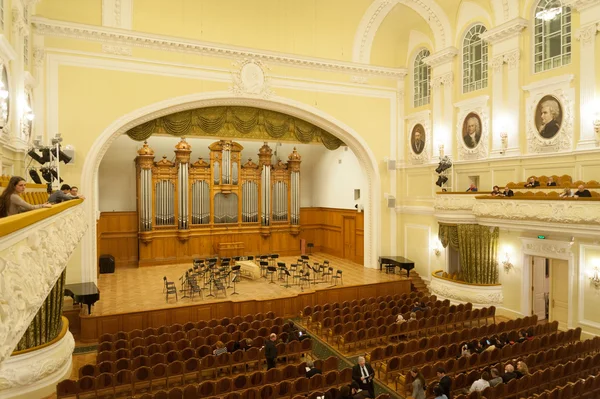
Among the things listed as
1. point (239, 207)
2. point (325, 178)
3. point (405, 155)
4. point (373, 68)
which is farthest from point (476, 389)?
point (325, 178)

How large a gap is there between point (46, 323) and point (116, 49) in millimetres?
8968

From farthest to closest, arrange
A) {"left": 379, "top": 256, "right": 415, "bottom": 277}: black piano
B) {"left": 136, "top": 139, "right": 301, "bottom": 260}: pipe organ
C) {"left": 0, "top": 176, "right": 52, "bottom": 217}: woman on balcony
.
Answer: {"left": 136, "top": 139, "right": 301, "bottom": 260}: pipe organ
{"left": 379, "top": 256, "right": 415, "bottom": 277}: black piano
{"left": 0, "top": 176, "right": 52, "bottom": 217}: woman on balcony

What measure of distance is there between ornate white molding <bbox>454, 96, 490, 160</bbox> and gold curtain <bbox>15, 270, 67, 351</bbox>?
12566mm

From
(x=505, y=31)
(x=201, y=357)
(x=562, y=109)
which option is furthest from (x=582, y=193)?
(x=201, y=357)

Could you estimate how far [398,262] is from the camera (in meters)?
15.7

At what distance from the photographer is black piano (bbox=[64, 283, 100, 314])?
1038 centimetres

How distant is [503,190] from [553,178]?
148cm

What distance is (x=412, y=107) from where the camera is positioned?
16.8 metres

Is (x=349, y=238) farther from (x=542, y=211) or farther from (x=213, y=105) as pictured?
(x=542, y=211)

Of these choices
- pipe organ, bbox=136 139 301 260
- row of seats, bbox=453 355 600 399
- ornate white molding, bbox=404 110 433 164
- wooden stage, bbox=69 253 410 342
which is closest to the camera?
row of seats, bbox=453 355 600 399

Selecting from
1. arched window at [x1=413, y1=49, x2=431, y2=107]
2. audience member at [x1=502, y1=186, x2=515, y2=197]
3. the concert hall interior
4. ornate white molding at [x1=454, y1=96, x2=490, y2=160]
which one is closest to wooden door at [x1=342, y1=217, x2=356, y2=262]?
the concert hall interior

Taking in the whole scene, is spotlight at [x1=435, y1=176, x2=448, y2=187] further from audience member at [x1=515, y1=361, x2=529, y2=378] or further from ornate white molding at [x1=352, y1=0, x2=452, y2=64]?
audience member at [x1=515, y1=361, x2=529, y2=378]

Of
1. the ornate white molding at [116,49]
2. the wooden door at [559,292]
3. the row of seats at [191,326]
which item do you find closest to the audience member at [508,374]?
the row of seats at [191,326]

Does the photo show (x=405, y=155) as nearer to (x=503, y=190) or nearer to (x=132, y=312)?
(x=503, y=190)
